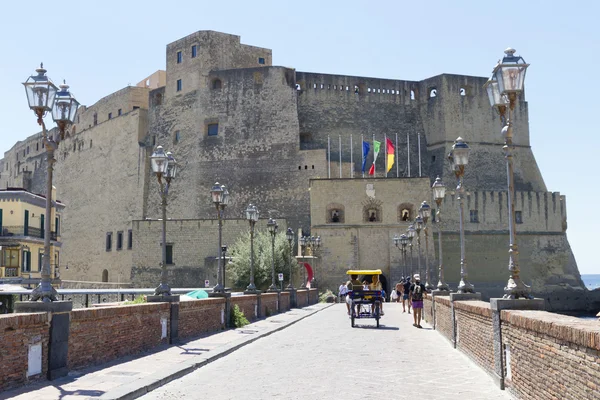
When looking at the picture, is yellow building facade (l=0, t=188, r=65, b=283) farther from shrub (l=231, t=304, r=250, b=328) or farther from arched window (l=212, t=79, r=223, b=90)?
shrub (l=231, t=304, r=250, b=328)

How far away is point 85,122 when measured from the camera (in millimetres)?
57250

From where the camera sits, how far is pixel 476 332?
8.91 metres

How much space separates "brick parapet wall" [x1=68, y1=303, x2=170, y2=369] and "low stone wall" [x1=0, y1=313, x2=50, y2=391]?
2.47 ft

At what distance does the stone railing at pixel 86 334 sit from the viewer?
6.54m

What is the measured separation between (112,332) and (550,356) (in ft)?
19.6

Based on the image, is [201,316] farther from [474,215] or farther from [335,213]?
[474,215]

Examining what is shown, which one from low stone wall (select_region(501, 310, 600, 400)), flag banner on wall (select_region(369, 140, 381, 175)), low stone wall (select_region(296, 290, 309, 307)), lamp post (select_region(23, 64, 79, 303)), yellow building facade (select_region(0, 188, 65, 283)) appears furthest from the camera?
flag banner on wall (select_region(369, 140, 381, 175))

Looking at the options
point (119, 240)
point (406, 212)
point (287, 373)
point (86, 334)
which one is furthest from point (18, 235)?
point (287, 373)

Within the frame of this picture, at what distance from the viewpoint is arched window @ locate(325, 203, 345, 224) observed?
3872 centimetres

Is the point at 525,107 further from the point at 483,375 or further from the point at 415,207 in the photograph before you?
the point at 483,375

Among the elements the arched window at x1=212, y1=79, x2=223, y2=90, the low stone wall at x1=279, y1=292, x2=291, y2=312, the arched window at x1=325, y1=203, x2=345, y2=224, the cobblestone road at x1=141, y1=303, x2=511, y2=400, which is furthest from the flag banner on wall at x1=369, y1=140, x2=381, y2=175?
the cobblestone road at x1=141, y1=303, x2=511, y2=400

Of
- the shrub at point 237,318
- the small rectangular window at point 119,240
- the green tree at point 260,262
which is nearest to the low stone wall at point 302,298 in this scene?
the green tree at point 260,262

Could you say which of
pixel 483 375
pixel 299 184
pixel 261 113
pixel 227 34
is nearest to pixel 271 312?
pixel 483 375

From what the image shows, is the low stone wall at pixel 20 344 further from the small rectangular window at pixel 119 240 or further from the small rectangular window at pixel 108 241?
the small rectangular window at pixel 108 241
